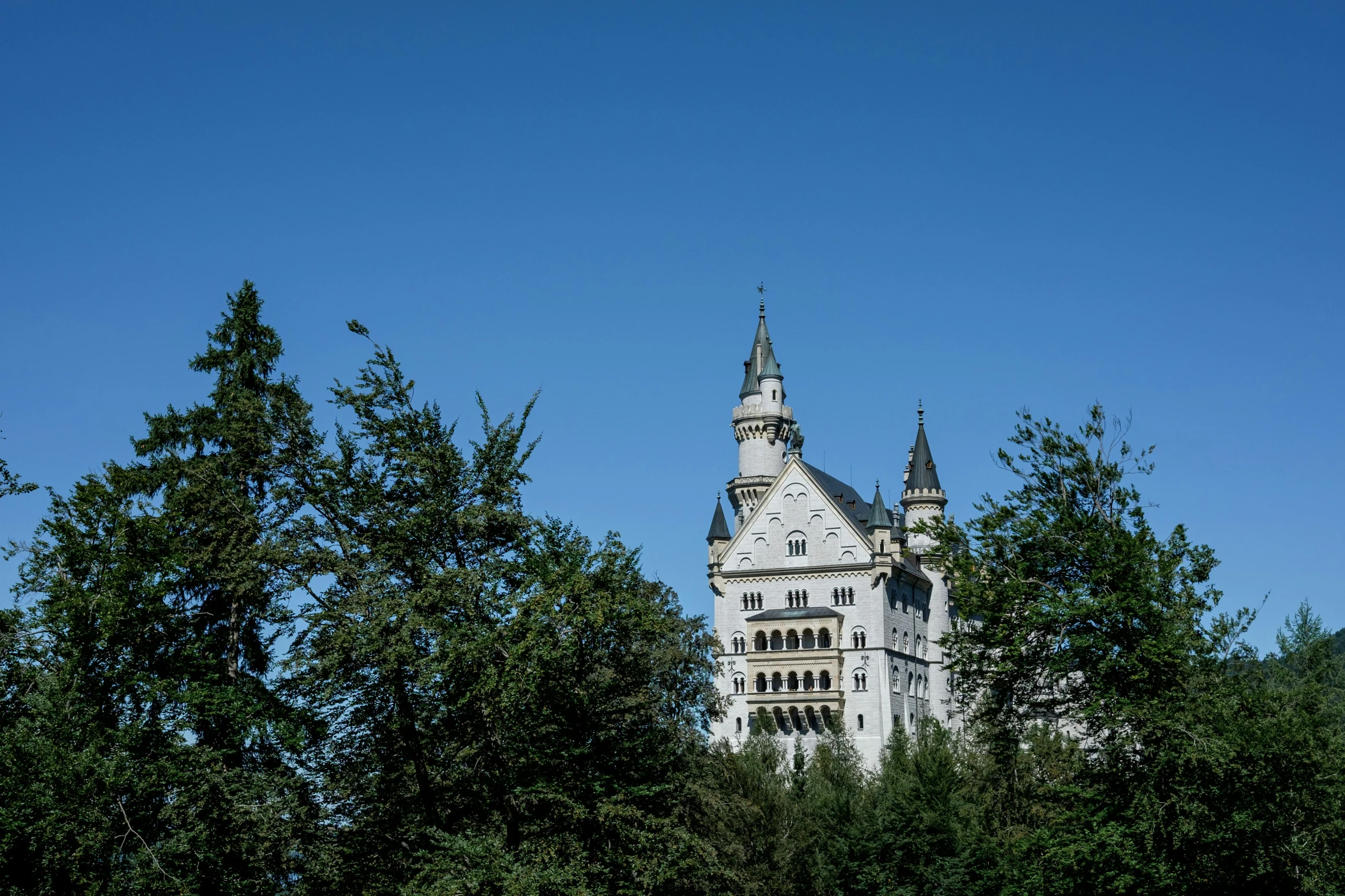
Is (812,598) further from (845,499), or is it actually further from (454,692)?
(454,692)

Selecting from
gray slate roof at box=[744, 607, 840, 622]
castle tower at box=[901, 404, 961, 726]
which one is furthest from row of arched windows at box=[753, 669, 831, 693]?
castle tower at box=[901, 404, 961, 726]

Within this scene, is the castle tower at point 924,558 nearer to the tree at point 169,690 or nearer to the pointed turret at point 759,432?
the pointed turret at point 759,432

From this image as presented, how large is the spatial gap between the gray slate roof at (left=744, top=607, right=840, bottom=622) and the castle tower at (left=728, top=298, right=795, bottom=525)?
32.3 feet

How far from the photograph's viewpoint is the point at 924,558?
10306 centimetres

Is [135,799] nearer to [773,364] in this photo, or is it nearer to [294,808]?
[294,808]

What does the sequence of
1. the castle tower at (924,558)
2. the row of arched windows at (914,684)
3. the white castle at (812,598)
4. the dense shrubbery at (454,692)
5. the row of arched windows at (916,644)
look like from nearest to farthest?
the dense shrubbery at (454,692), the white castle at (812,598), the row of arched windows at (914,684), the row of arched windows at (916,644), the castle tower at (924,558)

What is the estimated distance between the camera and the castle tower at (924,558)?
4080 inches

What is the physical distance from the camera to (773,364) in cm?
10550

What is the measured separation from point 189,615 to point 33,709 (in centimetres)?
377

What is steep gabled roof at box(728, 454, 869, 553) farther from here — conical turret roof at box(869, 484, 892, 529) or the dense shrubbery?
the dense shrubbery

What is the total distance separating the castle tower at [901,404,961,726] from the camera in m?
104

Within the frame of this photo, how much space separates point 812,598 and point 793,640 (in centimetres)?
362

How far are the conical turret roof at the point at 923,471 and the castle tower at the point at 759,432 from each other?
1011 centimetres

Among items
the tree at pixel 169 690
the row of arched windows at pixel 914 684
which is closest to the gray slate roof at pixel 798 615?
the row of arched windows at pixel 914 684
